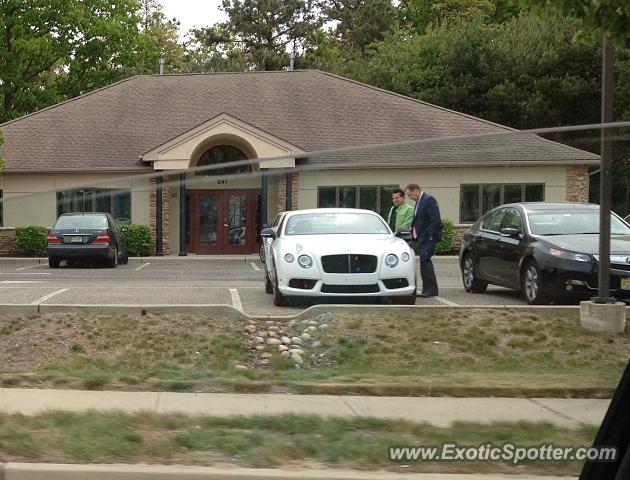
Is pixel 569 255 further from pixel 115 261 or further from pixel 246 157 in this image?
pixel 246 157

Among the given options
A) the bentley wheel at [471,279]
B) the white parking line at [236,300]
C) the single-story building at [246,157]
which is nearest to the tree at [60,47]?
the single-story building at [246,157]

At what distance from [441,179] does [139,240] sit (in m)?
12.0

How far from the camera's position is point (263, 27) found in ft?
185

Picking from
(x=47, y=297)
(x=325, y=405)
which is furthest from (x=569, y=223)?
(x=47, y=297)

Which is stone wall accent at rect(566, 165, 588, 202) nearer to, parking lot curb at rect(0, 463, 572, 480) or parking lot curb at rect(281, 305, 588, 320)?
parking lot curb at rect(281, 305, 588, 320)

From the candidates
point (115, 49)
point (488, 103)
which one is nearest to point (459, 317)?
point (488, 103)

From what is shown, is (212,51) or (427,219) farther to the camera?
(212,51)

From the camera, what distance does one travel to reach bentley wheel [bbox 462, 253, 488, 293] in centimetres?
1230

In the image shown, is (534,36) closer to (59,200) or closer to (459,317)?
(459,317)

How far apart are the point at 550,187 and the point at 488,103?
78.1 feet

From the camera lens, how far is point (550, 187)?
1194 cm

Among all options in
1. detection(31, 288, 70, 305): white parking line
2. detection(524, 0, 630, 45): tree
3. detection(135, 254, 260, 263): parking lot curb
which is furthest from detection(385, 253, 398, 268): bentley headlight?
detection(31, 288, 70, 305): white parking line

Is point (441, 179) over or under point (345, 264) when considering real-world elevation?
over

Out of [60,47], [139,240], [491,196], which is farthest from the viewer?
[60,47]
